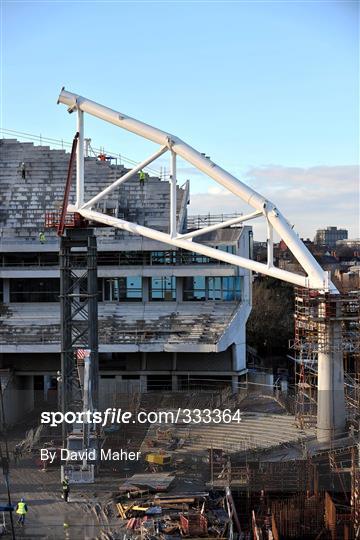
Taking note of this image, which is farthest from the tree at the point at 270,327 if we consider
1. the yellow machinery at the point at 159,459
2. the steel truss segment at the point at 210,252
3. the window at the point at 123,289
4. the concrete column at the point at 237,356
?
the yellow machinery at the point at 159,459

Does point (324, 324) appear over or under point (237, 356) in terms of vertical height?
over

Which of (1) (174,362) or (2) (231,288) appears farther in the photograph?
(2) (231,288)

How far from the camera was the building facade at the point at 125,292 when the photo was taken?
33312 mm

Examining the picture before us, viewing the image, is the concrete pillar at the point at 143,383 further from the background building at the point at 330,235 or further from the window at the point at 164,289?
the background building at the point at 330,235

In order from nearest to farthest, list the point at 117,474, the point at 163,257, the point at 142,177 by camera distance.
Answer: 1. the point at 117,474
2. the point at 163,257
3. the point at 142,177

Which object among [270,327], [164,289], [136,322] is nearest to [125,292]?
[164,289]

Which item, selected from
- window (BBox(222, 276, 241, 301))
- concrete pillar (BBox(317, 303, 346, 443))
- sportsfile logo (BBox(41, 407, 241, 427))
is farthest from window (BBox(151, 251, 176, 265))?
concrete pillar (BBox(317, 303, 346, 443))

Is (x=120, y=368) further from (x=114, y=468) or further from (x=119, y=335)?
(x=114, y=468)

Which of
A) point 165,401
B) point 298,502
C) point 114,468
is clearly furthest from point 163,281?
point 298,502

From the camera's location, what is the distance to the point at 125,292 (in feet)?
121

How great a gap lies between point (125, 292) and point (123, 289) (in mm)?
150

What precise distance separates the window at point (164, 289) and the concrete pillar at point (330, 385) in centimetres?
1299

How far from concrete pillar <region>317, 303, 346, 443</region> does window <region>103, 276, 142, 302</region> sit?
13.6 m

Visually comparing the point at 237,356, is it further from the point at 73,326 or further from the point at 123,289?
the point at 73,326
